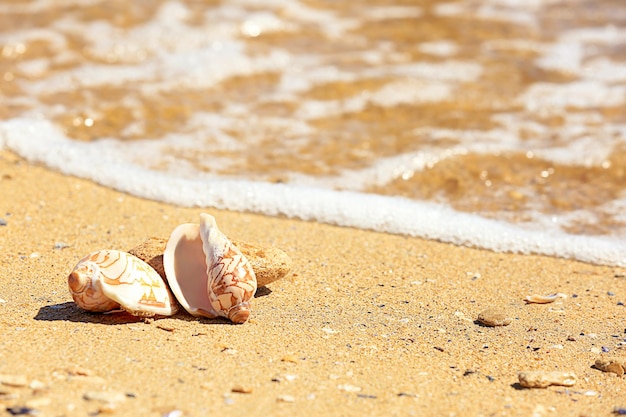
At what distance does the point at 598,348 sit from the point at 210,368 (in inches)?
57.8

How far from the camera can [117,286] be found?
2672 mm

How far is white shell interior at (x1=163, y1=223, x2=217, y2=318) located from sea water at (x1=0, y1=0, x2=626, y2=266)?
119cm

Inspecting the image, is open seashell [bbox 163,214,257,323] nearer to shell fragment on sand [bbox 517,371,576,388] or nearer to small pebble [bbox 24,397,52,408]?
small pebble [bbox 24,397,52,408]

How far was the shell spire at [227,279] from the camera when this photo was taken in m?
2.76

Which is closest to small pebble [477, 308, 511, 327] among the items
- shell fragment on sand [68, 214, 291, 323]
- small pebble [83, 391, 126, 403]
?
shell fragment on sand [68, 214, 291, 323]

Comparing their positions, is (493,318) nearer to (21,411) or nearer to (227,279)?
(227,279)

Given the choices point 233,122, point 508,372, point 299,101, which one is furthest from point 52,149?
point 508,372

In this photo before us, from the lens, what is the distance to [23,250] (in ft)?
11.2

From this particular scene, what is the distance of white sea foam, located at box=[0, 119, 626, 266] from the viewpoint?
3.88m

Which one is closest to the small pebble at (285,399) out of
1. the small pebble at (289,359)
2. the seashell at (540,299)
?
the small pebble at (289,359)

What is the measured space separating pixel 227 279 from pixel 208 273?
0.09 metres

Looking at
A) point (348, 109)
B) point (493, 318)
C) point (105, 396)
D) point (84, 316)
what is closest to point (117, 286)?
point (84, 316)

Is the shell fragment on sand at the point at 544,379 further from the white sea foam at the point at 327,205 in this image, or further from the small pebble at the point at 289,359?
the white sea foam at the point at 327,205

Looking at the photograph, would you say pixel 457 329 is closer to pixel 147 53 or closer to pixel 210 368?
pixel 210 368
